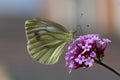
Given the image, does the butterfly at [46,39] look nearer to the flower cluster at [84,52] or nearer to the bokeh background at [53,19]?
the flower cluster at [84,52]

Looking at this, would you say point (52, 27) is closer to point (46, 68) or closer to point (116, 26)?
point (46, 68)

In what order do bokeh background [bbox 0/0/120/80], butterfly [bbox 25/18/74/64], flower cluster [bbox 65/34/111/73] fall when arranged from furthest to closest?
bokeh background [bbox 0/0/120/80] < butterfly [bbox 25/18/74/64] < flower cluster [bbox 65/34/111/73]

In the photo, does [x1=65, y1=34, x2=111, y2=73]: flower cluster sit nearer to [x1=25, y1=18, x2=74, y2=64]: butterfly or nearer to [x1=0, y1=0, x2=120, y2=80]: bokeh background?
[x1=25, y1=18, x2=74, y2=64]: butterfly

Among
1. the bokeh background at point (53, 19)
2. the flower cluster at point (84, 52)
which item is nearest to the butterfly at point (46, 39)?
the flower cluster at point (84, 52)

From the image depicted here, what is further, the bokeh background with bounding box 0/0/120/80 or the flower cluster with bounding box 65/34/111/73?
the bokeh background with bounding box 0/0/120/80

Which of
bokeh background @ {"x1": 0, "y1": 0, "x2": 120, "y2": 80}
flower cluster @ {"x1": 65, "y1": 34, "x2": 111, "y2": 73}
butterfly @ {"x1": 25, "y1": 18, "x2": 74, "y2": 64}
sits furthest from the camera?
bokeh background @ {"x1": 0, "y1": 0, "x2": 120, "y2": 80}

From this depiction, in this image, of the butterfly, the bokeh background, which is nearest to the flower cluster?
the butterfly
